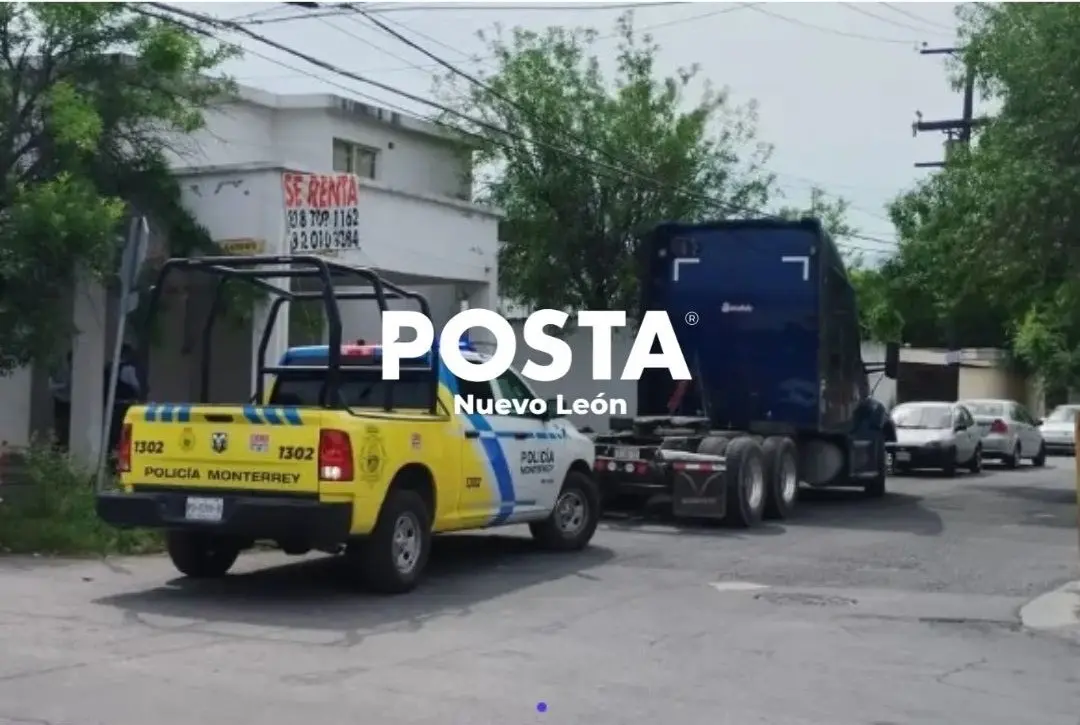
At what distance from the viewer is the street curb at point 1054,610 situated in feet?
35.9

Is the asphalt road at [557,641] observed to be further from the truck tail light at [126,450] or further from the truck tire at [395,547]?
the truck tail light at [126,450]

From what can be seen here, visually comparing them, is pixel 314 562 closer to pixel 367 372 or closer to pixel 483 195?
pixel 367 372

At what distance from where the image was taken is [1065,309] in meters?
23.6

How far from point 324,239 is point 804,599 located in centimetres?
808

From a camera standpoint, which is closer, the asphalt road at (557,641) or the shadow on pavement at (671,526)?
the asphalt road at (557,641)

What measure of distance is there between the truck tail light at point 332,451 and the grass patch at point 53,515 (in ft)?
10.7

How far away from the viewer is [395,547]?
1130 centimetres

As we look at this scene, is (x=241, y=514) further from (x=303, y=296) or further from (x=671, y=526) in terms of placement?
(x=671, y=526)

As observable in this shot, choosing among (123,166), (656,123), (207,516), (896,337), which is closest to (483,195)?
(656,123)

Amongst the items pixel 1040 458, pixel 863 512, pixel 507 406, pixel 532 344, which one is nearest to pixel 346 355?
pixel 507 406

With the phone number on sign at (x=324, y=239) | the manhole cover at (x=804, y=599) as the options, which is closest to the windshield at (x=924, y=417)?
the phone number on sign at (x=324, y=239)

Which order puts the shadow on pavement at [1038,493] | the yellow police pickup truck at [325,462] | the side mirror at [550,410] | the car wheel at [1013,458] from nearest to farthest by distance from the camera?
1. the yellow police pickup truck at [325,462]
2. the side mirror at [550,410]
3. the shadow on pavement at [1038,493]
4. the car wheel at [1013,458]

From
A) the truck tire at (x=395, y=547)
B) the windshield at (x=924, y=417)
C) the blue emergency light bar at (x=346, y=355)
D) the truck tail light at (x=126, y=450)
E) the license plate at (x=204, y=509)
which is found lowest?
the truck tire at (x=395, y=547)

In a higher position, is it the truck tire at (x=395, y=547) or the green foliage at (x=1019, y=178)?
the green foliage at (x=1019, y=178)
